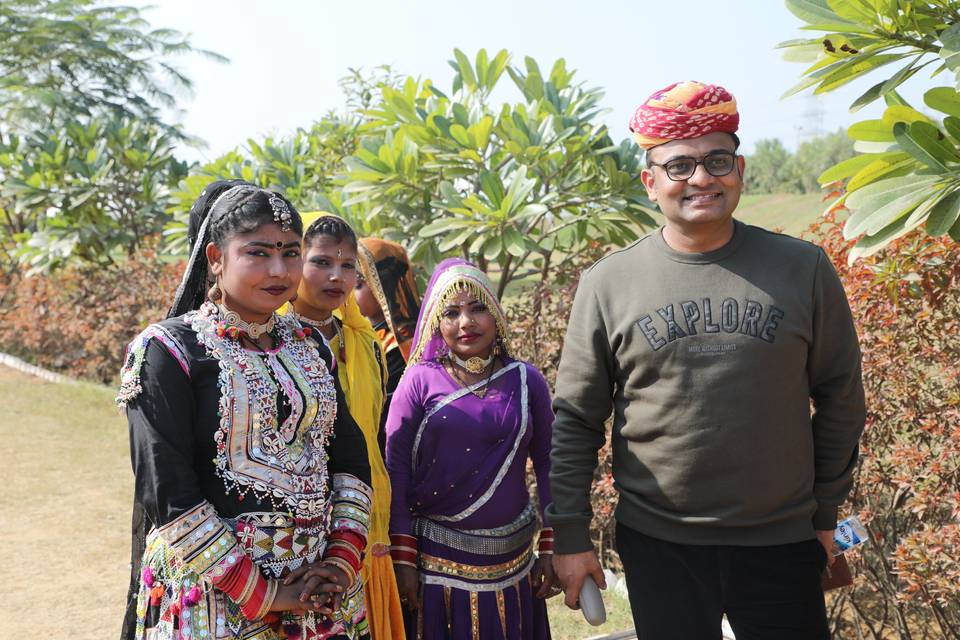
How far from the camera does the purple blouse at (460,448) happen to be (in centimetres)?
267

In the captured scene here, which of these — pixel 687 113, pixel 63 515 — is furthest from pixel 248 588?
pixel 63 515

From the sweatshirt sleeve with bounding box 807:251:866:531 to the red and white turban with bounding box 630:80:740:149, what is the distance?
0.39 m

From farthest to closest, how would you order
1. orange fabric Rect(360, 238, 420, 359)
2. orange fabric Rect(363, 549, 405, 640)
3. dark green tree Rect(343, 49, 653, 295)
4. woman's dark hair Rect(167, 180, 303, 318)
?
dark green tree Rect(343, 49, 653, 295) < orange fabric Rect(360, 238, 420, 359) < orange fabric Rect(363, 549, 405, 640) < woman's dark hair Rect(167, 180, 303, 318)

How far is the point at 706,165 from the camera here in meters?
1.98

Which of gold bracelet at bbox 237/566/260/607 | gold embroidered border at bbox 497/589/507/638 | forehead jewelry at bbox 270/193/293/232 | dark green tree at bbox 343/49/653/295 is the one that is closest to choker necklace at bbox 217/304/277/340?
forehead jewelry at bbox 270/193/293/232

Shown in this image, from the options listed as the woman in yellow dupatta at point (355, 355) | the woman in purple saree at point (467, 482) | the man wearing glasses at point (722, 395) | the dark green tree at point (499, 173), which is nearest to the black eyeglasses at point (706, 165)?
the man wearing glasses at point (722, 395)

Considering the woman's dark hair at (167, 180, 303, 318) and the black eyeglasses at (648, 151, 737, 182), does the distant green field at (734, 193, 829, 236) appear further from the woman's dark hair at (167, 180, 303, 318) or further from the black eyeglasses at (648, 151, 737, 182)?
the woman's dark hair at (167, 180, 303, 318)

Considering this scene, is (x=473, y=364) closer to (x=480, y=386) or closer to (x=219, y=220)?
(x=480, y=386)

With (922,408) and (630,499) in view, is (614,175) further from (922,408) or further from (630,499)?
(630,499)

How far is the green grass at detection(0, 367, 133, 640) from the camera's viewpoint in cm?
449

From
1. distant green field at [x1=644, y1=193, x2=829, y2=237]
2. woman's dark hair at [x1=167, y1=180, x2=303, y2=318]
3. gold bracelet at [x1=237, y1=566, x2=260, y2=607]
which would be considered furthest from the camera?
distant green field at [x1=644, y1=193, x2=829, y2=237]

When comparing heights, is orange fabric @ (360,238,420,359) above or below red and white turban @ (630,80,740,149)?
below

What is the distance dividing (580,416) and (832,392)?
1.91 feet

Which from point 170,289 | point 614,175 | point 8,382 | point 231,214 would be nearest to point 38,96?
point 8,382
